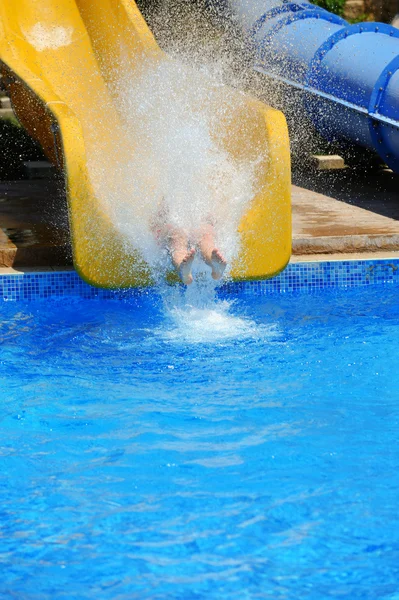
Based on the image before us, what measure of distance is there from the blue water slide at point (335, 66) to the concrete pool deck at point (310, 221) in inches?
14.9

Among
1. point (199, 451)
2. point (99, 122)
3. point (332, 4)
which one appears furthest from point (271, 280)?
point (332, 4)

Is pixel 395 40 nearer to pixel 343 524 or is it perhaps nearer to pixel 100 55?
pixel 100 55

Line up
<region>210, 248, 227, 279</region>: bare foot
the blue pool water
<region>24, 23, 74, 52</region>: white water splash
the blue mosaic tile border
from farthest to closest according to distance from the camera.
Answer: <region>24, 23, 74, 52</region>: white water splash
the blue mosaic tile border
<region>210, 248, 227, 279</region>: bare foot
the blue pool water

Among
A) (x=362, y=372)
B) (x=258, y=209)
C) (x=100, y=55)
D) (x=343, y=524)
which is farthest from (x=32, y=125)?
(x=343, y=524)

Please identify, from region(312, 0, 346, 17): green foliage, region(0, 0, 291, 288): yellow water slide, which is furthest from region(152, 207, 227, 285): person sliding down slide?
region(312, 0, 346, 17): green foliage

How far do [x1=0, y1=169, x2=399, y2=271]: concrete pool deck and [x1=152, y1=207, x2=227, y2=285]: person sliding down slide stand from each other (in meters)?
0.84

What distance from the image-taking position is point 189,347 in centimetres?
429

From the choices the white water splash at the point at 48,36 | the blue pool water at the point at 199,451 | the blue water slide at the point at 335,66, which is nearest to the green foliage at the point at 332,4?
the blue water slide at the point at 335,66

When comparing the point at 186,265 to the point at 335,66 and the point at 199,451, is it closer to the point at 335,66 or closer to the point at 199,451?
the point at 199,451

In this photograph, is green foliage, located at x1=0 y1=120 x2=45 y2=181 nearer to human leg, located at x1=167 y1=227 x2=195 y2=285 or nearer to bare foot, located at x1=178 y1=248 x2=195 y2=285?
human leg, located at x1=167 y1=227 x2=195 y2=285

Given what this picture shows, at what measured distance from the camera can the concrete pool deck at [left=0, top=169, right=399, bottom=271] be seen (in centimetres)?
521

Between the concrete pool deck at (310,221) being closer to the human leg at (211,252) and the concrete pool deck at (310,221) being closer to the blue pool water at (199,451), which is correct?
the blue pool water at (199,451)

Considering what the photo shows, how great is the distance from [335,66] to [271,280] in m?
2.14

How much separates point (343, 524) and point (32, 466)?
1113 millimetres
